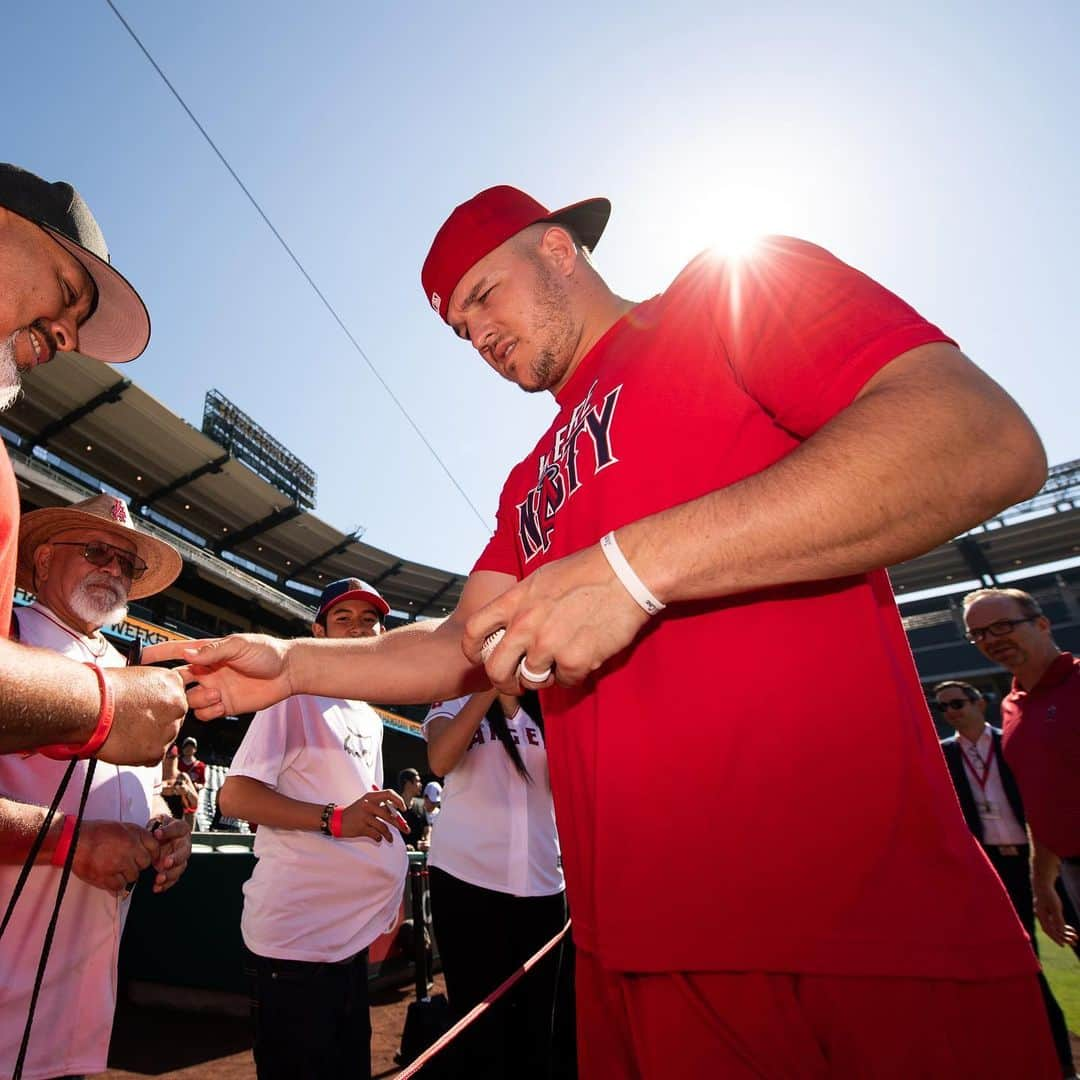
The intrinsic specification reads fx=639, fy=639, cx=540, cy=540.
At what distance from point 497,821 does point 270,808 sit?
1.02 m

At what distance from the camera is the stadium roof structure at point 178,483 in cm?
2056

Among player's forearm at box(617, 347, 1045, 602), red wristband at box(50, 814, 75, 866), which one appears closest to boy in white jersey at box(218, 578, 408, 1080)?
red wristband at box(50, 814, 75, 866)

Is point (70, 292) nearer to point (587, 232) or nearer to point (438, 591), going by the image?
point (587, 232)

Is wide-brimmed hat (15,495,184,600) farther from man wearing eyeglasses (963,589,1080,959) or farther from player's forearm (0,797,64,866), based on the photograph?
man wearing eyeglasses (963,589,1080,959)

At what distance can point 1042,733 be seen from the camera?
3602mm

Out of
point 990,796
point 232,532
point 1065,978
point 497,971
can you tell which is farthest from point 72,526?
point 232,532

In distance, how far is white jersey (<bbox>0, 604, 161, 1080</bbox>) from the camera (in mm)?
1858

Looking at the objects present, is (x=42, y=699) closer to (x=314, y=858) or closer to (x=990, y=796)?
(x=314, y=858)

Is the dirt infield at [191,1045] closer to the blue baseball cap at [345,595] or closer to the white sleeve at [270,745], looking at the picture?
the white sleeve at [270,745]

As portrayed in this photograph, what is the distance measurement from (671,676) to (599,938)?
40cm

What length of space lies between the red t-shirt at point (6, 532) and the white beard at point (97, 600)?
1.24 metres

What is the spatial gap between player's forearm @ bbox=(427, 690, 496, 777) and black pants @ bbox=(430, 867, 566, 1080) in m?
0.50

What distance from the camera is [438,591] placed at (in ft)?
120

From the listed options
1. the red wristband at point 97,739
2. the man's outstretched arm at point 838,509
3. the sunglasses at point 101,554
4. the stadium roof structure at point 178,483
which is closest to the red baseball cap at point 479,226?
the man's outstretched arm at point 838,509
